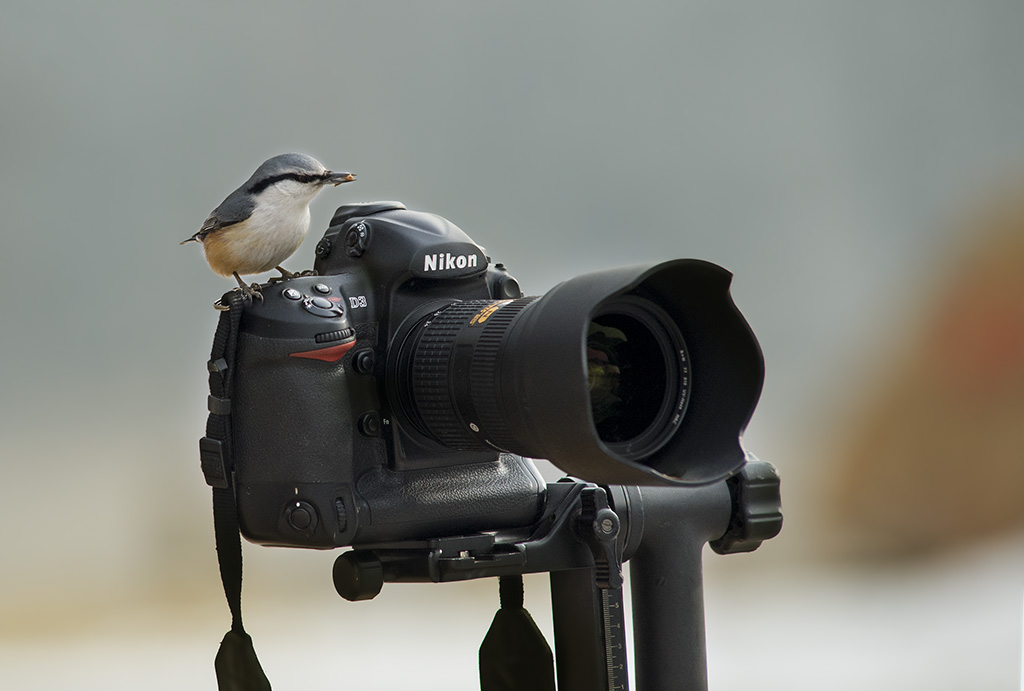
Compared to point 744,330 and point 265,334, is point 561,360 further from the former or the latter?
point 265,334

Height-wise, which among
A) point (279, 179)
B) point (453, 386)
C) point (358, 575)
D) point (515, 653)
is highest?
point (279, 179)

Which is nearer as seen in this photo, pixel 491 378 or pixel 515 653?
pixel 491 378

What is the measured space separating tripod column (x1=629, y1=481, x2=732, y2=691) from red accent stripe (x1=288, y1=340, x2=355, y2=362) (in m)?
0.21

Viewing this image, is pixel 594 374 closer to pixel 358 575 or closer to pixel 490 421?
pixel 490 421

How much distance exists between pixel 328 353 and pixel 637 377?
18 cm

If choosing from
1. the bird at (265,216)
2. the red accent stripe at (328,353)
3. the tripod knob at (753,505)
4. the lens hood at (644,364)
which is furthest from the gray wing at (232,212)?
the tripod knob at (753,505)

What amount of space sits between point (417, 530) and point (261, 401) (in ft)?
0.39

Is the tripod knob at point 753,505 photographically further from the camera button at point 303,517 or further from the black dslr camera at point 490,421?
the camera button at point 303,517

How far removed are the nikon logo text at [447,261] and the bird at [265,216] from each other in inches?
3.1

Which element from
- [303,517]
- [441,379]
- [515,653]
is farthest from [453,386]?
[515,653]

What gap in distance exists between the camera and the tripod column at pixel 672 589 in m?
0.70

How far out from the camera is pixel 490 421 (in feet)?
1.98

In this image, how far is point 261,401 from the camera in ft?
2.14

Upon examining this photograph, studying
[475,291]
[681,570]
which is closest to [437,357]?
[475,291]
